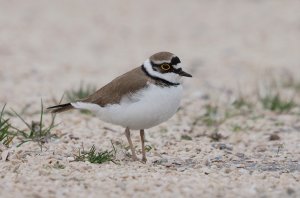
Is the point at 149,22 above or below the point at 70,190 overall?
above

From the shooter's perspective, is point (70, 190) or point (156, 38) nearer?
point (70, 190)

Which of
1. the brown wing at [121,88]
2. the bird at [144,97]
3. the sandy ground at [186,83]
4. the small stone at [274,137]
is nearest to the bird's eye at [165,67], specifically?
the bird at [144,97]

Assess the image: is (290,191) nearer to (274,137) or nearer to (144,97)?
(144,97)

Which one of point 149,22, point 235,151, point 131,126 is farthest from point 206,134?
point 149,22

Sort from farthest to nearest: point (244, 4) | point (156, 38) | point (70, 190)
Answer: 1. point (244, 4)
2. point (156, 38)
3. point (70, 190)

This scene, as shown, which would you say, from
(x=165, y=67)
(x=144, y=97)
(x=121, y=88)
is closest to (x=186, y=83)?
(x=165, y=67)

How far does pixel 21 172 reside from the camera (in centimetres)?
589

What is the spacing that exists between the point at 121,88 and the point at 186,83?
4.66 metres

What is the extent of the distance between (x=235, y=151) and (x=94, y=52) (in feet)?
21.8

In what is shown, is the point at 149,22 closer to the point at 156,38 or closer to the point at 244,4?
the point at 156,38

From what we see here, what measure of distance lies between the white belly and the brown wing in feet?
0.21

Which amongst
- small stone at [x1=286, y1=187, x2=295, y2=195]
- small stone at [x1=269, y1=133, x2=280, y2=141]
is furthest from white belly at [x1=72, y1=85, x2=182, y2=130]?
small stone at [x1=269, y1=133, x2=280, y2=141]

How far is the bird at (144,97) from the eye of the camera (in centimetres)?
640

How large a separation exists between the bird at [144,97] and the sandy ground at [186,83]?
390 millimetres
